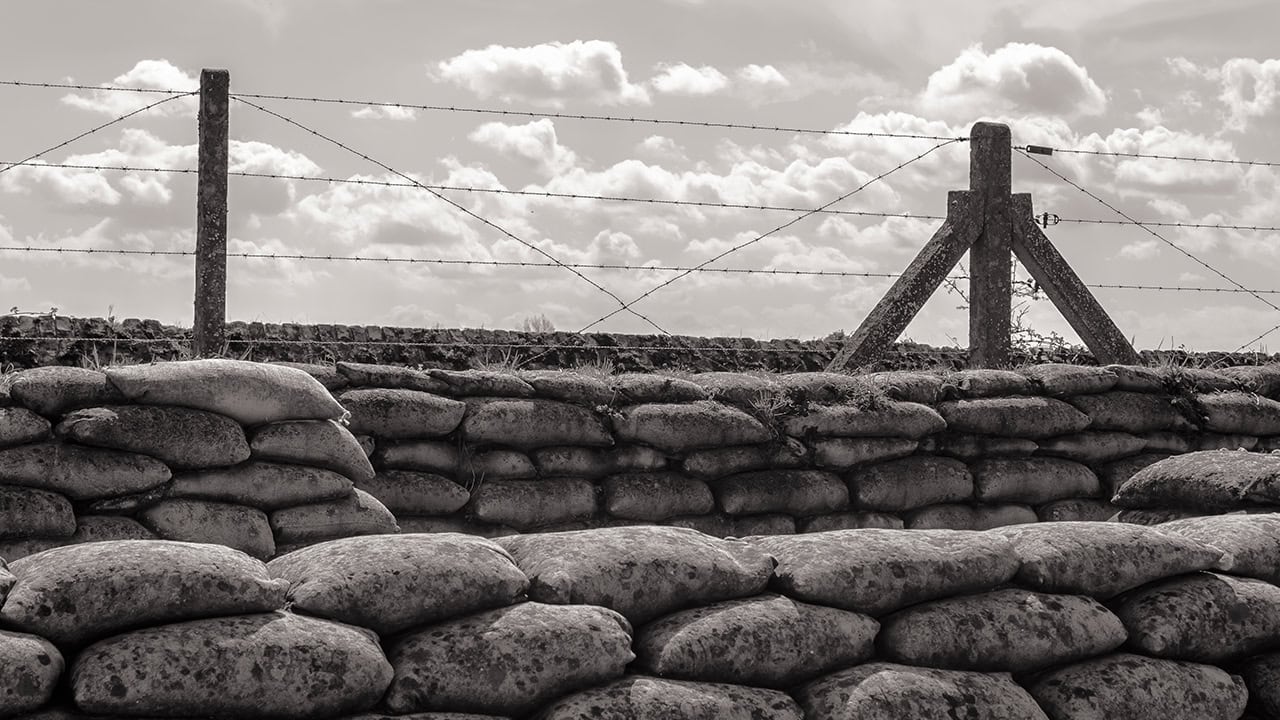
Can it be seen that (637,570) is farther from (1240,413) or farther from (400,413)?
(1240,413)

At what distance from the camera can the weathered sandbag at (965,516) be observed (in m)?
6.85

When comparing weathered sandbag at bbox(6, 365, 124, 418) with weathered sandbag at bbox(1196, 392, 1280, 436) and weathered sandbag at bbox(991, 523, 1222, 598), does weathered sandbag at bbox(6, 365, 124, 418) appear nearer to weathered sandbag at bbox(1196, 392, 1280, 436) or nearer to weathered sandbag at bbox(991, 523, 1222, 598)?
weathered sandbag at bbox(991, 523, 1222, 598)

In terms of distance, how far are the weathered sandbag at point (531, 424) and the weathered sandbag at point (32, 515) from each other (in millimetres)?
1761

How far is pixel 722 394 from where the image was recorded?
21.3 ft

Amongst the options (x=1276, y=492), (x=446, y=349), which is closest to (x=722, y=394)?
(x=446, y=349)

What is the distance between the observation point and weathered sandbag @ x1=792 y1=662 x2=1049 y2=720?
3.17 m

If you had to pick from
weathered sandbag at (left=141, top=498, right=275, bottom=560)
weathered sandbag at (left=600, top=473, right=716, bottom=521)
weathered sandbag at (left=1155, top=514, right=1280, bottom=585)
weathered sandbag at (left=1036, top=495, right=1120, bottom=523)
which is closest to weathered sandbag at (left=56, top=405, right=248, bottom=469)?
weathered sandbag at (left=141, top=498, right=275, bottom=560)

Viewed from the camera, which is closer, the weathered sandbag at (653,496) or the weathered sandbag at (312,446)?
the weathered sandbag at (312,446)

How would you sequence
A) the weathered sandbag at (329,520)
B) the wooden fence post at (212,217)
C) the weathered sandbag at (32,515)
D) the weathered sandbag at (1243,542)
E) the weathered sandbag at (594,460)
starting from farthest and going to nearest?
the wooden fence post at (212,217) → the weathered sandbag at (594,460) → the weathered sandbag at (329,520) → the weathered sandbag at (32,515) → the weathered sandbag at (1243,542)

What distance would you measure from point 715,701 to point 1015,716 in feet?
2.63

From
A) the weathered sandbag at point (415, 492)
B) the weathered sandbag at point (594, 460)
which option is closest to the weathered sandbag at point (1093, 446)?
the weathered sandbag at point (594, 460)

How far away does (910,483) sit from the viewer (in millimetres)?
6758

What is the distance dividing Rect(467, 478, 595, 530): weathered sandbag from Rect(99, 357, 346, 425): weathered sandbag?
3.41 feet

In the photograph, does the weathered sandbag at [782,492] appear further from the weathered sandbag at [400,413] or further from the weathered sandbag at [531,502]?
the weathered sandbag at [400,413]
